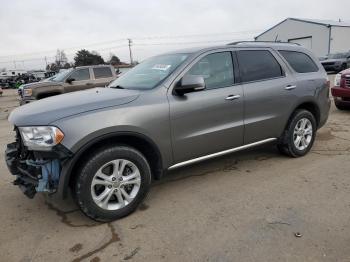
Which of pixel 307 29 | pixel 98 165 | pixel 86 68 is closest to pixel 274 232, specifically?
pixel 98 165

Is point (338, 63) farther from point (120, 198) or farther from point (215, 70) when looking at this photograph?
point (120, 198)

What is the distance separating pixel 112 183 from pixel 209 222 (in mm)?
1052

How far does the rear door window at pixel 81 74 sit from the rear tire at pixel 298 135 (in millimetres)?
8853

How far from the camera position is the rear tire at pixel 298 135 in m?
5.15

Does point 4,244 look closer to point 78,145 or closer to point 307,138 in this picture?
point 78,145

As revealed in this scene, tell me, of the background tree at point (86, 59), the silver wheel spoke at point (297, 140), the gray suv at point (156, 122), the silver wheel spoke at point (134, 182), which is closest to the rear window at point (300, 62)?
the gray suv at point (156, 122)

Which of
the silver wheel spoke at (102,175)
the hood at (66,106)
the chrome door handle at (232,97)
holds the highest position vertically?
the hood at (66,106)

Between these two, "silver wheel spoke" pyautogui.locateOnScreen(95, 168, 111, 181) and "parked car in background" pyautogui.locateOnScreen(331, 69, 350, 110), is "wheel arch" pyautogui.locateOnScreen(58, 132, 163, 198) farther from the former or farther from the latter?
"parked car in background" pyautogui.locateOnScreen(331, 69, 350, 110)

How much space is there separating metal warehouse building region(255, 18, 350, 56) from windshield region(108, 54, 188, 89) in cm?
3868

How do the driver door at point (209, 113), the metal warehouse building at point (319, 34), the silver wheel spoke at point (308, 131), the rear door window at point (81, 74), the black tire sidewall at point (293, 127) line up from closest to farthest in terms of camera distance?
the driver door at point (209, 113), the black tire sidewall at point (293, 127), the silver wheel spoke at point (308, 131), the rear door window at point (81, 74), the metal warehouse building at point (319, 34)

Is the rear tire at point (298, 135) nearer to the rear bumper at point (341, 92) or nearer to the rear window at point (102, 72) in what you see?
the rear bumper at point (341, 92)

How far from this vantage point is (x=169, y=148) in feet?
12.8

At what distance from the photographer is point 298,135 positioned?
17.5 ft

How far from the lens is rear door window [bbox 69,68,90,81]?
40.3 feet
